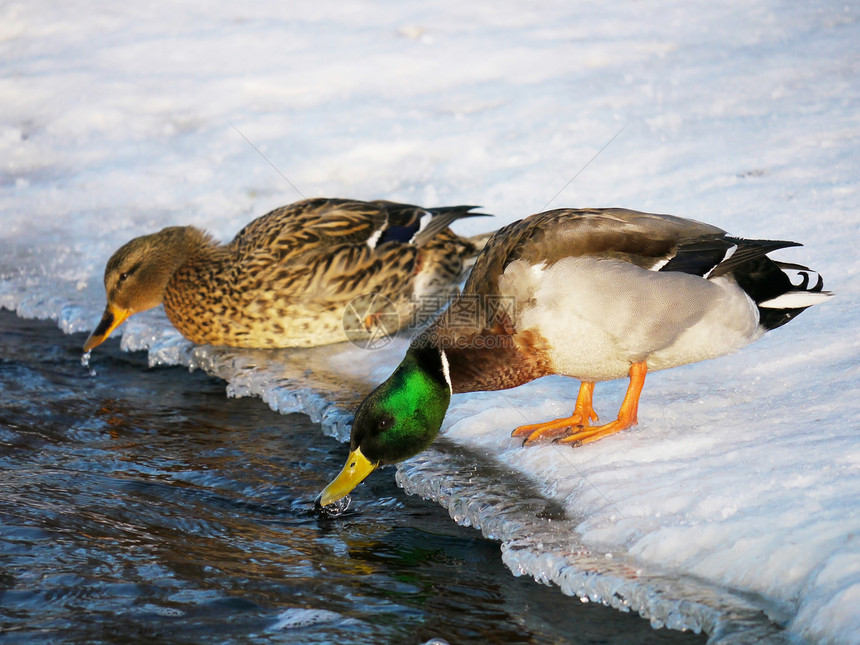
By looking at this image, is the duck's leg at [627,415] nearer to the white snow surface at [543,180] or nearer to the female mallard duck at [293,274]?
the white snow surface at [543,180]

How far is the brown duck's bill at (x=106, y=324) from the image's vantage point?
4508 mm

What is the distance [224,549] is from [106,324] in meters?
2.12

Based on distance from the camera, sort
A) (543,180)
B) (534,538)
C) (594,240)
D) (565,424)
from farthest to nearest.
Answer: (543,180)
(565,424)
(594,240)
(534,538)

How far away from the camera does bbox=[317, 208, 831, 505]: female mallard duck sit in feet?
10.0

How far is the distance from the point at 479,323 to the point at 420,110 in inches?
152

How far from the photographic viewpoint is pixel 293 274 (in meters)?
4.67

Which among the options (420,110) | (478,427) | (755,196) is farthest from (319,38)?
(478,427)

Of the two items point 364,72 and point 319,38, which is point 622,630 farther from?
point 319,38

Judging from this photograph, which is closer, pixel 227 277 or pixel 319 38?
pixel 227 277

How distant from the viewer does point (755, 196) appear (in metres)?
5.06

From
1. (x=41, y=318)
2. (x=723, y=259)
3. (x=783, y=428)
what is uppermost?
(x=723, y=259)

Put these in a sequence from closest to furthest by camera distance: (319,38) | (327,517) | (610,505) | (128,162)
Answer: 1. (610,505)
2. (327,517)
3. (128,162)
4. (319,38)

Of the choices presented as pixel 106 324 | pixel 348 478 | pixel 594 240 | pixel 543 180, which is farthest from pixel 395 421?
pixel 543 180

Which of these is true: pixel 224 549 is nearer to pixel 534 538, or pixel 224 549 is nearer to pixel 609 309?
→ pixel 534 538
